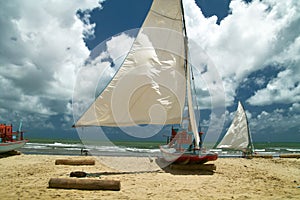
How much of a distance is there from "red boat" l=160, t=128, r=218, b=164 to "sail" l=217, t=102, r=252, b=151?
51.4 ft

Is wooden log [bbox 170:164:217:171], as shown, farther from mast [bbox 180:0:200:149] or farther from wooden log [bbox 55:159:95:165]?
wooden log [bbox 55:159:95:165]

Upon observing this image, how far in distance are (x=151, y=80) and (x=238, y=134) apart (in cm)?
1945

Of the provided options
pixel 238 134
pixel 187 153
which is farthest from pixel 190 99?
pixel 238 134

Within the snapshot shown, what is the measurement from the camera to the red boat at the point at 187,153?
1222cm

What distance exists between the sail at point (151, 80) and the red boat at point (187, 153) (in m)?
1.78

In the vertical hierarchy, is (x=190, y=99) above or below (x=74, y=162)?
above

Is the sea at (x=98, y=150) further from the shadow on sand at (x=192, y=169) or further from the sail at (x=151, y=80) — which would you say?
the sail at (x=151, y=80)

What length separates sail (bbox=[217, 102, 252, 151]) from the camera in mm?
26627

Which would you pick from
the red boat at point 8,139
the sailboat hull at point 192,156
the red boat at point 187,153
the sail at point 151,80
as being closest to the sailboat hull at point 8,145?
the red boat at point 8,139

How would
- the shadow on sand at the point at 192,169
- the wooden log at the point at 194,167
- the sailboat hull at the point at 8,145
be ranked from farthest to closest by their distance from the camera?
the sailboat hull at the point at 8,145
the wooden log at the point at 194,167
the shadow on sand at the point at 192,169

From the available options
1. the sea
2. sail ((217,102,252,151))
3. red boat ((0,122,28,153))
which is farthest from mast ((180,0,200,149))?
sail ((217,102,252,151))

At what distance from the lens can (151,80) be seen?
11023mm

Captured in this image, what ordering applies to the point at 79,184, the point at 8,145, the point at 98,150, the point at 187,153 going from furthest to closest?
the point at 98,150
the point at 8,145
the point at 187,153
the point at 79,184

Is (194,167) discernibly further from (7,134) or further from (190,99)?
(7,134)
